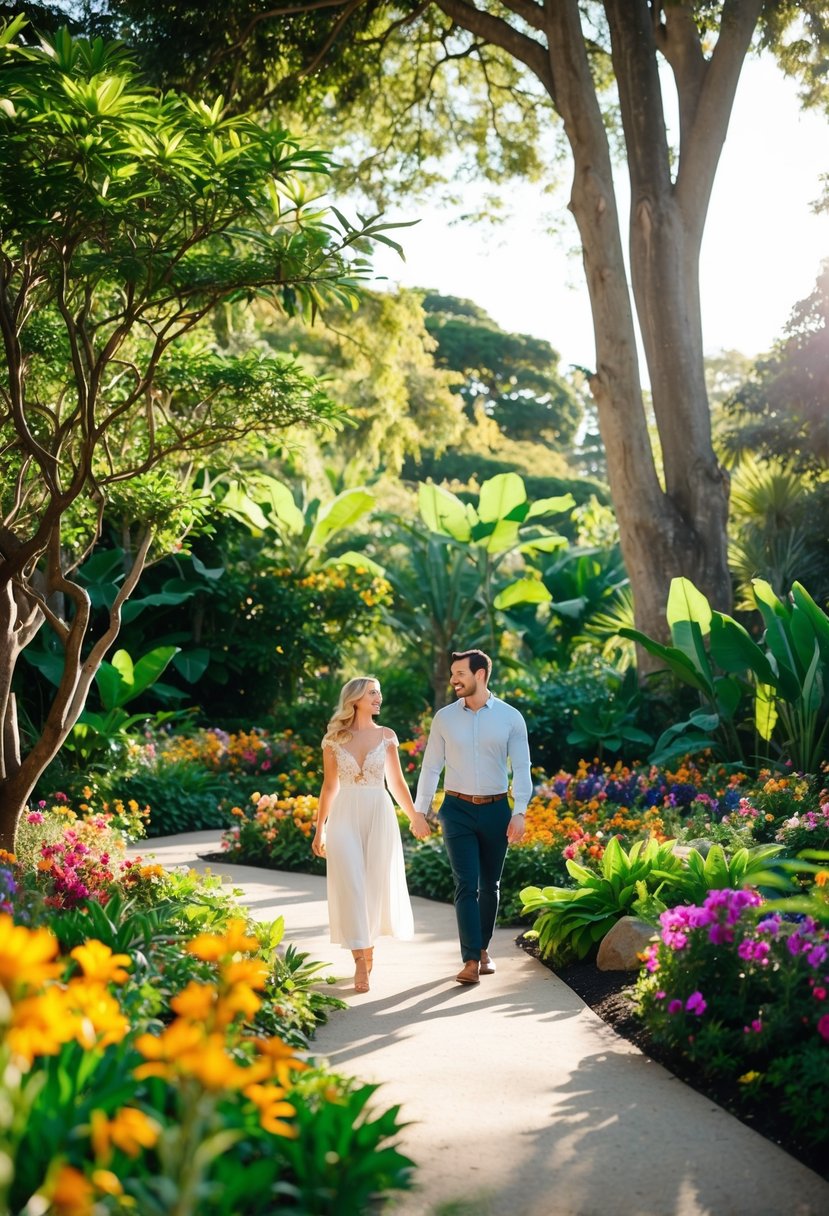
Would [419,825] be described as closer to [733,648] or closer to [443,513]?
[733,648]

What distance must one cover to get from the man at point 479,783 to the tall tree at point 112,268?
6.40ft

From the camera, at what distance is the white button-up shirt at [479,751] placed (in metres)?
6.01

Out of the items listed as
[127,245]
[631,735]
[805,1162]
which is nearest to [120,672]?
[631,735]

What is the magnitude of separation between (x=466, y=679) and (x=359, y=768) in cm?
69

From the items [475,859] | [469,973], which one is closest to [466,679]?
[475,859]

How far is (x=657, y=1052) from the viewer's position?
14.8 feet

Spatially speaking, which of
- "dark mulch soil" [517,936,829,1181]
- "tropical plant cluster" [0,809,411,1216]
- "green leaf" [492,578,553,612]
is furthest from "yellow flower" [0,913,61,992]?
"green leaf" [492,578,553,612]

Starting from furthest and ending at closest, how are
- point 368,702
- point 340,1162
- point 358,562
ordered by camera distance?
point 358,562 < point 368,702 < point 340,1162

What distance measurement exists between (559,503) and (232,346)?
5.05 metres

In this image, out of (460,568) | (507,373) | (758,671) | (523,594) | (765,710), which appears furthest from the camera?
(507,373)

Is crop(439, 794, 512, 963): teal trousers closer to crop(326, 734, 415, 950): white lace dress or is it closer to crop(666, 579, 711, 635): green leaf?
crop(326, 734, 415, 950): white lace dress

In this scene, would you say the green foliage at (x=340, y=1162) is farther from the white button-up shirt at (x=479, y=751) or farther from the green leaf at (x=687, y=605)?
the green leaf at (x=687, y=605)

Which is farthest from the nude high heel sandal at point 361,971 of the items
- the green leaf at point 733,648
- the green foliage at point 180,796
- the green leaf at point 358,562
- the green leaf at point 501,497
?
the green leaf at point 358,562

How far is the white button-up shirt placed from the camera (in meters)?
6.01
